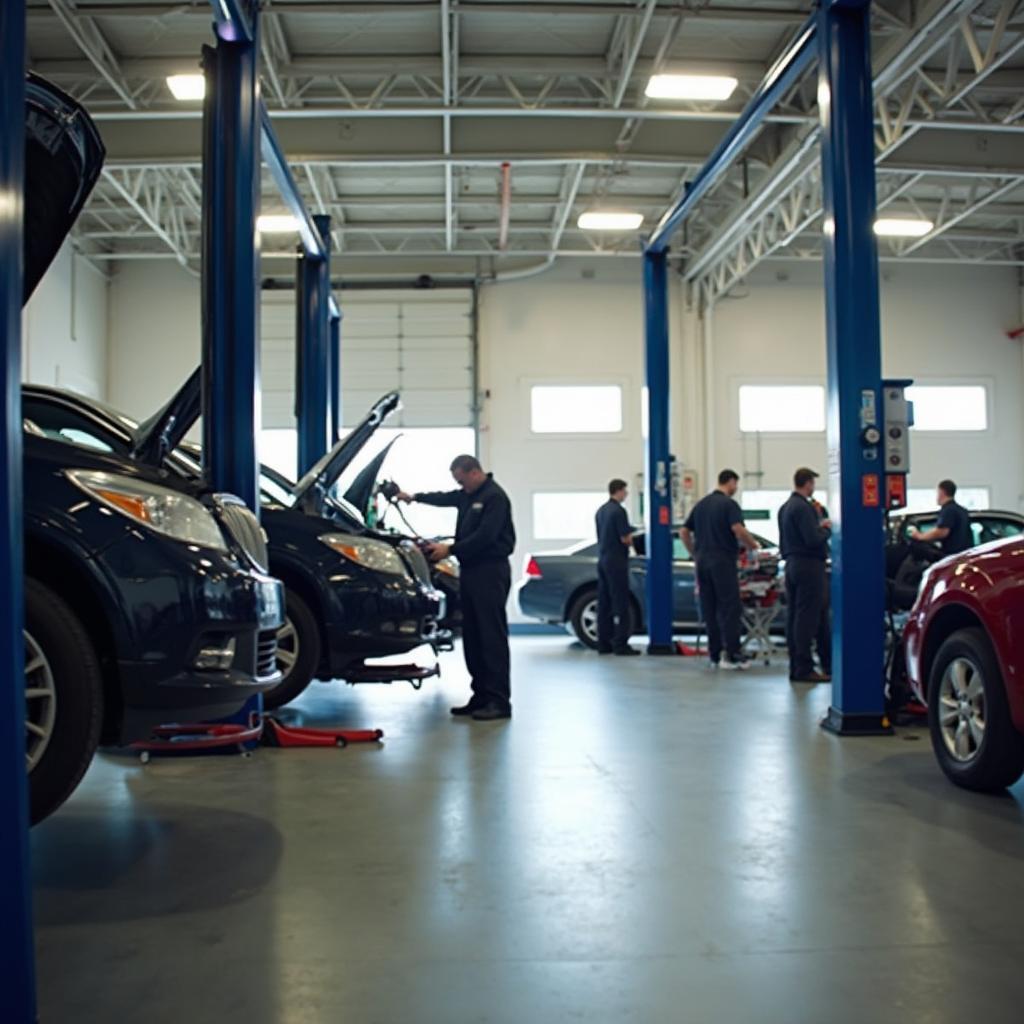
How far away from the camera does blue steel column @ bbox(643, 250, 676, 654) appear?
35.9 ft

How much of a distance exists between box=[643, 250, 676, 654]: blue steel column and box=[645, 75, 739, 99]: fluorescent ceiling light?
1.55 m

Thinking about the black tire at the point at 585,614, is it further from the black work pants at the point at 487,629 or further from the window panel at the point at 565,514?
the window panel at the point at 565,514

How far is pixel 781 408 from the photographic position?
1805 centimetres

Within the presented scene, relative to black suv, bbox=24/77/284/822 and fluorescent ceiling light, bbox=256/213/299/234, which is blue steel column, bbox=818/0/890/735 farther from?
fluorescent ceiling light, bbox=256/213/299/234

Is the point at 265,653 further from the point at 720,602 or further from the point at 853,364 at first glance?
the point at 720,602

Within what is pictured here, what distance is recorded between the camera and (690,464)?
58.1 ft

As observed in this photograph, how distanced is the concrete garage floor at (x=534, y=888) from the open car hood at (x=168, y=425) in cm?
136

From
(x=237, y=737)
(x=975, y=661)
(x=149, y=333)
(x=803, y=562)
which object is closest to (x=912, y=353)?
(x=803, y=562)

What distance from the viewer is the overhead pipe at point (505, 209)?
13228 millimetres

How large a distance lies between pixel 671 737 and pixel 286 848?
273 centimetres

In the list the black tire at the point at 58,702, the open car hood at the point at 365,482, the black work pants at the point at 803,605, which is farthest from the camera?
the black work pants at the point at 803,605

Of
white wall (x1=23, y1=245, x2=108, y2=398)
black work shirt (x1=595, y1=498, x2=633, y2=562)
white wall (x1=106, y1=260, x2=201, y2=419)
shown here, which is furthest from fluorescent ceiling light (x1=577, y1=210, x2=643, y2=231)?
white wall (x1=23, y1=245, x2=108, y2=398)

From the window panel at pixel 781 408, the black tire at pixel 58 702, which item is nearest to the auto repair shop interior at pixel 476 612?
the black tire at pixel 58 702

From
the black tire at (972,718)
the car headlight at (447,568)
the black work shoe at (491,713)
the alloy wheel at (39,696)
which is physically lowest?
the black work shoe at (491,713)
